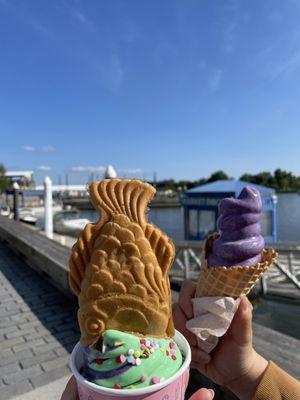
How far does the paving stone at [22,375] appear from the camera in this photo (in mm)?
3453

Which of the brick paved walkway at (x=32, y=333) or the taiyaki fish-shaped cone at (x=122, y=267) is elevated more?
the taiyaki fish-shaped cone at (x=122, y=267)

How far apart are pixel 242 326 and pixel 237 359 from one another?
0.61ft

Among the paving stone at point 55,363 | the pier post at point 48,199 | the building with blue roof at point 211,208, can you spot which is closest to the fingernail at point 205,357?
the paving stone at point 55,363

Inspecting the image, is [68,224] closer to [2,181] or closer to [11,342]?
[11,342]

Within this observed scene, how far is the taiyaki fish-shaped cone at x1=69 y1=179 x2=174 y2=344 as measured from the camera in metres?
1.44

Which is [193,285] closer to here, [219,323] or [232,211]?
[219,323]

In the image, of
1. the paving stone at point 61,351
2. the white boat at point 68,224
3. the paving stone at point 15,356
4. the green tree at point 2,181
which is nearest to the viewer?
the paving stone at point 15,356

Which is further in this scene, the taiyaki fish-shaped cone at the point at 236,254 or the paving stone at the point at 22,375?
the paving stone at the point at 22,375

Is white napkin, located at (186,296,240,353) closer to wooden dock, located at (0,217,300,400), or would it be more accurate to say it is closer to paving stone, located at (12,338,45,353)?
wooden dock, located at (0,217,300,400)

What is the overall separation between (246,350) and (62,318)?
3.95m

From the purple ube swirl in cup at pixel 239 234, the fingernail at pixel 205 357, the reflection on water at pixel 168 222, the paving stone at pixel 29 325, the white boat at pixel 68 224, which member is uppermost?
the purple ube swirl in cup at pixel 239 234

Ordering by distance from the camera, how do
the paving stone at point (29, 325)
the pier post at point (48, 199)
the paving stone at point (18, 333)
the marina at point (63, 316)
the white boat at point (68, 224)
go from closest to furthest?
the marina at point (63, 316), the paving stone at point (18, 333), the paving stone at point (29, 325), the pier post at point (48, 199), the white boat at point (68, 224)

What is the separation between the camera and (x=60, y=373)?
3.56 meters

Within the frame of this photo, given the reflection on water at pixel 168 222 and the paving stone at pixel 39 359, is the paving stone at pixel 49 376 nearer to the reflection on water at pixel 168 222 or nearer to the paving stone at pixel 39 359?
the paving stone at pixel 39 359
